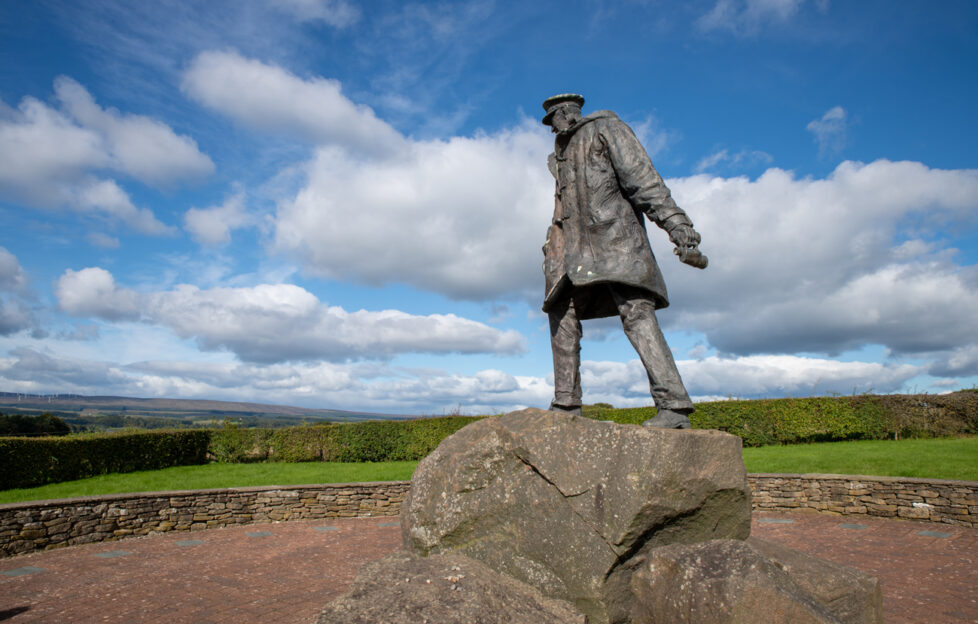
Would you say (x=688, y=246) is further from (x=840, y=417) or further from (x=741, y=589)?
(x=840, y=417)

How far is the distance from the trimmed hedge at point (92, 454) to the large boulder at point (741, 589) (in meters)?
13.2

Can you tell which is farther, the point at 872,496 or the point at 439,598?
the point at 872,496

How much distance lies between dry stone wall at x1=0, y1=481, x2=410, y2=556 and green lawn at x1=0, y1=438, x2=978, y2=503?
1852mm

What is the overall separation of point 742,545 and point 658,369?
1500 millimetres

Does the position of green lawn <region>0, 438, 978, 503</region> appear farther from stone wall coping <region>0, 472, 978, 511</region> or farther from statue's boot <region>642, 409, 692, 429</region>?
statue's boot <region>642, 409, 692, 429</region>

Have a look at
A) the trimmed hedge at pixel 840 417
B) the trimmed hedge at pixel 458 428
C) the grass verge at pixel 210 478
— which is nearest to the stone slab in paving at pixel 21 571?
the grass verge at pixel 210 478

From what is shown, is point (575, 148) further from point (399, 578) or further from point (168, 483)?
point (168, 483)

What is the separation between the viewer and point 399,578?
12.0 feet

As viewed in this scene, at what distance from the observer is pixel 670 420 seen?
460cm

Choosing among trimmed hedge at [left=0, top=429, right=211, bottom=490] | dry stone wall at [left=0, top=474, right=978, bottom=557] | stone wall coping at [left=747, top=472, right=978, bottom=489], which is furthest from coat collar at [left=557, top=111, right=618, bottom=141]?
trimmed hedge at [left=0, top=429, right=211, bottom=490]

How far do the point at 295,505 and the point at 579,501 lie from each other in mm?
7679

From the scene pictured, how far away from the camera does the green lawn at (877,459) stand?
35.6 feet

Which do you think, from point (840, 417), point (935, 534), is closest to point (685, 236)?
point (935, 534)

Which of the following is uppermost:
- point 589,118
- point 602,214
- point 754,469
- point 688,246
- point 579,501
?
point 589,118
